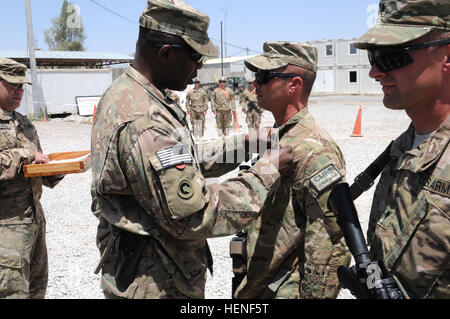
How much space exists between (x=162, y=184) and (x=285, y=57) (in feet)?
4.78

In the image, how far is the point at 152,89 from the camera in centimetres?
229

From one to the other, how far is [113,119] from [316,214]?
119 cm

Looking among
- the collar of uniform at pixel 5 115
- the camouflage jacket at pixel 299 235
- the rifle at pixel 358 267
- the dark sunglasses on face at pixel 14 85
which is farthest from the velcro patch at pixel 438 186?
the dark sunglasses on face at pixel 14 85

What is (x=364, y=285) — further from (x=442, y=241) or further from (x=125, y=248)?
(x=125, y=248)

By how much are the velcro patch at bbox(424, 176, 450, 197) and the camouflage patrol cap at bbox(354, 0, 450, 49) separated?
516 mm

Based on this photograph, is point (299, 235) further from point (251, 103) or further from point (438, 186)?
point (251, 103)

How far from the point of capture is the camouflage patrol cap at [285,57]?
299 centimetres

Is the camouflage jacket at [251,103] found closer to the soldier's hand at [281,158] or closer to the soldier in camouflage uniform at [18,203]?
the soldier in camouflage uniform at [18,203]

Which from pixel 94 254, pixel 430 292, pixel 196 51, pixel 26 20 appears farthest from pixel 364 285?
pixel 26 20

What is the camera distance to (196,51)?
2.24 metres

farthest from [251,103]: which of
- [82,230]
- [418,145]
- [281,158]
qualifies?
[418,145]

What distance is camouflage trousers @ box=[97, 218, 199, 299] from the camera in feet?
7.31

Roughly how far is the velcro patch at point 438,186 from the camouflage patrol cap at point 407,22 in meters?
0.52
